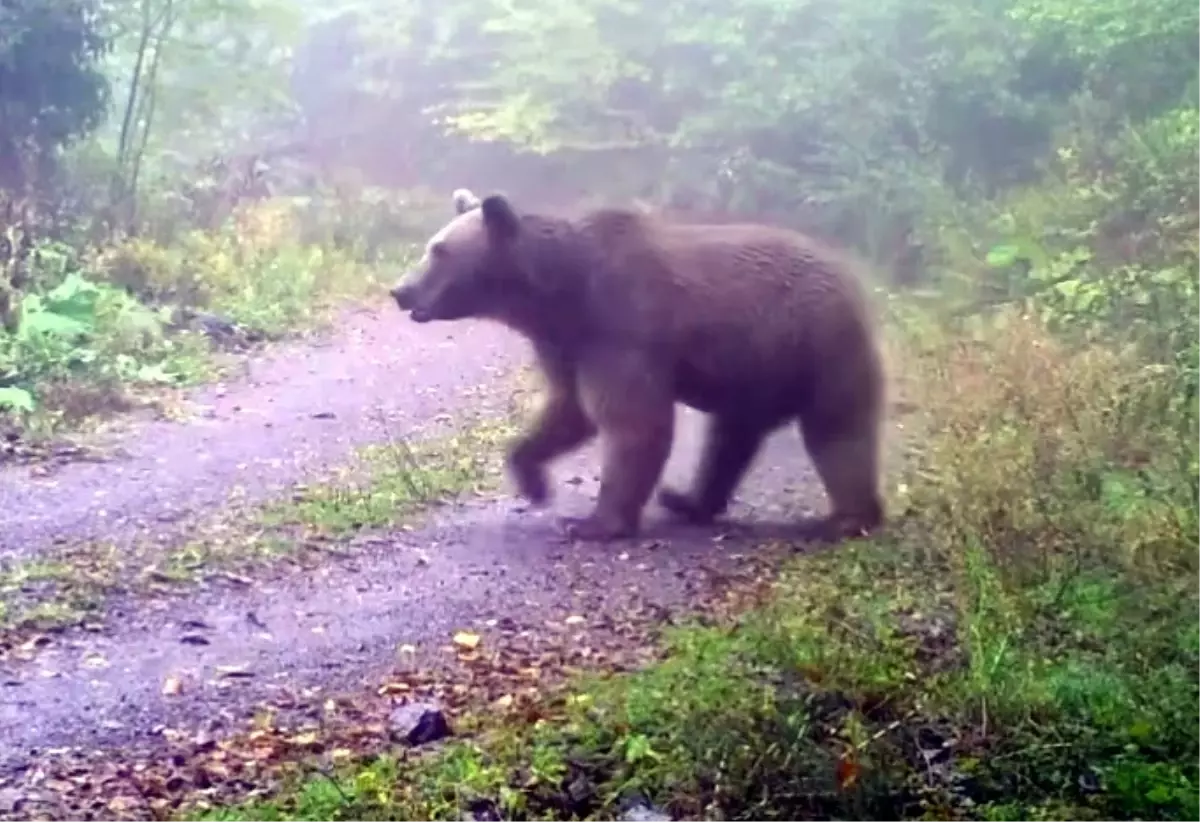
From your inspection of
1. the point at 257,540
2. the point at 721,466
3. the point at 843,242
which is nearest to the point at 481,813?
the point at 257,540

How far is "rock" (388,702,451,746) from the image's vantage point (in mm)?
3631

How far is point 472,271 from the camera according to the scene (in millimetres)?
6156

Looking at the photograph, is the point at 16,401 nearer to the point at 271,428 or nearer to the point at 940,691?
the point at 271,428

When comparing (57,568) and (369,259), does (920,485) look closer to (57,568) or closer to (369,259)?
(57,568)

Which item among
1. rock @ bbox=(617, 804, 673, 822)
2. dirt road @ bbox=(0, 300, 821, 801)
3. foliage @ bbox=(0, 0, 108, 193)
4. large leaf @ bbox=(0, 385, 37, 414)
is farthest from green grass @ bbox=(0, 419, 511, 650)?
foliage @ bbox=(0, 0, 108, 193)

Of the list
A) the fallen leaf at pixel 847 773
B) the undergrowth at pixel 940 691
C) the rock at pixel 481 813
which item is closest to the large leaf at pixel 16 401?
the undergrowth at pixel 940 691

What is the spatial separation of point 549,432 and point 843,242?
1.51 m

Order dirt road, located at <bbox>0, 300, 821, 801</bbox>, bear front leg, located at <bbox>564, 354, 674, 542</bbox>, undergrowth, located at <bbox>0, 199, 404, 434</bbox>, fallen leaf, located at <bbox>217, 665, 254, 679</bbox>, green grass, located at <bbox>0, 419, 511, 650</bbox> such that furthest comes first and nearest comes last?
undergrowth, located at <bbox>0, 199, 404, 434</bbox>
bear front leg, located at <bbox>564, 354, 674, 542</bbox>
green grass, located at <bbox>0, 419, 511, 650</bbox>
fallen leaf, located at <bbox>217, 665, 254, 679</bbox>
dirt road, located at <bbox>0, 300, 821, 801</bbox>

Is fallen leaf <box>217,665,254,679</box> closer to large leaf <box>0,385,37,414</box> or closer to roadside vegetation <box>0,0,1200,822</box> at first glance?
roadside vegetation <box>0,0,1200,822</box>

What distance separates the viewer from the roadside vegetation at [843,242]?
3359mm

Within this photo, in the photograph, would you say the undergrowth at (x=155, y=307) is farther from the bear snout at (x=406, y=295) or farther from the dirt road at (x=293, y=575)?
the bear snout at (x=406, y=295)

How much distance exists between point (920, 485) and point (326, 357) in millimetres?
4968

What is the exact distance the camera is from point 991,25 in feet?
29.1

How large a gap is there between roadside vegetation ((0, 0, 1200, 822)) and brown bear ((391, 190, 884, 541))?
0.32 m
